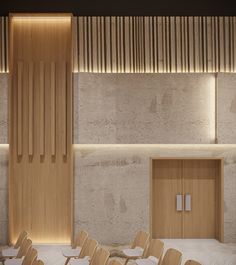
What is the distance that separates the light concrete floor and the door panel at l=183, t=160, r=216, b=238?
0.86 feet

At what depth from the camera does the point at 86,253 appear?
24.9ft

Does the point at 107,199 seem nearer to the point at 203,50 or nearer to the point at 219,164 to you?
the point at 219,164

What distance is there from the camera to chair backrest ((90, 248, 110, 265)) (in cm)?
656

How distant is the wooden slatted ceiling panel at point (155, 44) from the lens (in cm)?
1064

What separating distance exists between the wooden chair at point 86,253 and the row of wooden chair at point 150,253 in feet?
1.97

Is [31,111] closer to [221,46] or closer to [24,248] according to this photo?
[24,248]

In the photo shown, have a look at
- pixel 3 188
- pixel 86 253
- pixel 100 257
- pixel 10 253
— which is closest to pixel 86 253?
pixel 86 253

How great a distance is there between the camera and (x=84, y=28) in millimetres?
10672


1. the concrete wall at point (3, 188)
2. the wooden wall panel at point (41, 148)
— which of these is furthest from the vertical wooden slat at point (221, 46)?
the concrete wall at point (3, 188)

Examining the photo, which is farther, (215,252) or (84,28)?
(84,28)

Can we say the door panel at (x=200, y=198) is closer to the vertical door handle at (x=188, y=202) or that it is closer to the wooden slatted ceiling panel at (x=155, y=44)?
the vertical door handle at (x=188, y=202)

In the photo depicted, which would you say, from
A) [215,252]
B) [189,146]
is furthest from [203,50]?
[215,252]

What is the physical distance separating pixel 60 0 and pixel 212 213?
6.08 metres

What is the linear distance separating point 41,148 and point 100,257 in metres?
4.29
